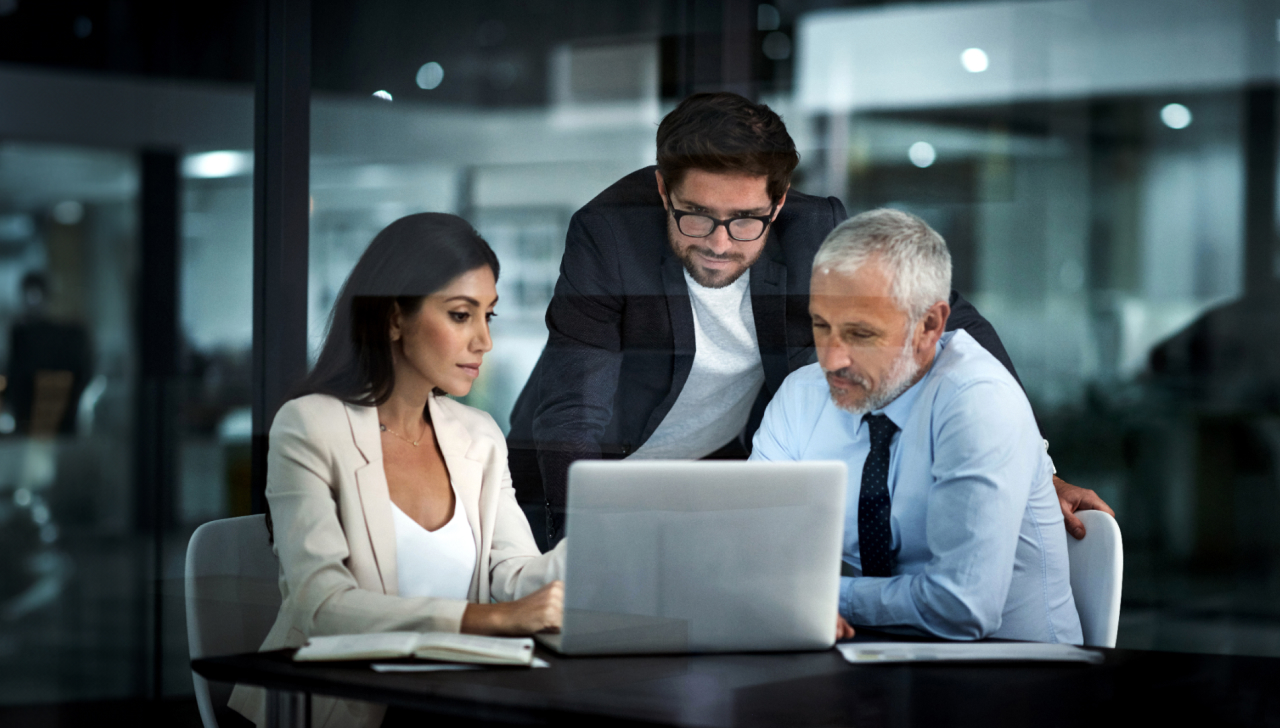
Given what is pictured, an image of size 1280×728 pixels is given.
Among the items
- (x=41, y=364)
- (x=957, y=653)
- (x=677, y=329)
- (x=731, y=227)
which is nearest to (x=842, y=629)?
(x=957, y=653)

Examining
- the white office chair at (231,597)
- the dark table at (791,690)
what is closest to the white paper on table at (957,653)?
the dark table at (791,690)

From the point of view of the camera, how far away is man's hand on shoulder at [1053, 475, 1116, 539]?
194 centimetres

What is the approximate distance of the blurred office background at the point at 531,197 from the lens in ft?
7.22

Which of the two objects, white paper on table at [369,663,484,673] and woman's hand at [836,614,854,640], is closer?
white paper on table at [369,663,484,673]

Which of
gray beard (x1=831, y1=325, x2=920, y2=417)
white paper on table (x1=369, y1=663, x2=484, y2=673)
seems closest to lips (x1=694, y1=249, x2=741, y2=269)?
gray beard (x1=831, y1=325, x2=920, y2=417)

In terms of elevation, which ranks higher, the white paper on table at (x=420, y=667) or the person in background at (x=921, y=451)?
the person in background at (x=921, y=451)

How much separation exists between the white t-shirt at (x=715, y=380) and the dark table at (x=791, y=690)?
51 cm

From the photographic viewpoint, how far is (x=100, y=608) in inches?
140

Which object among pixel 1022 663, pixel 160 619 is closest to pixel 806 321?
pixel 1022 663

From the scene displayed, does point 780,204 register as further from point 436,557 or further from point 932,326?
point 436,557

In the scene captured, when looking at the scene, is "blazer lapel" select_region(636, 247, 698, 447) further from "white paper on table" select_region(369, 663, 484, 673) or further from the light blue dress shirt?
"white paper on table" select_region(369, 663, 484, 673)

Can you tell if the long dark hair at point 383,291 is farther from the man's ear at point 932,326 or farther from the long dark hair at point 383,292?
the man's ear at point 932,326

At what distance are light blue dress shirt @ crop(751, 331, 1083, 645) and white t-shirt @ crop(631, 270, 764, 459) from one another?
0.50ft

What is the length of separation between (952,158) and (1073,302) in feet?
2.39
